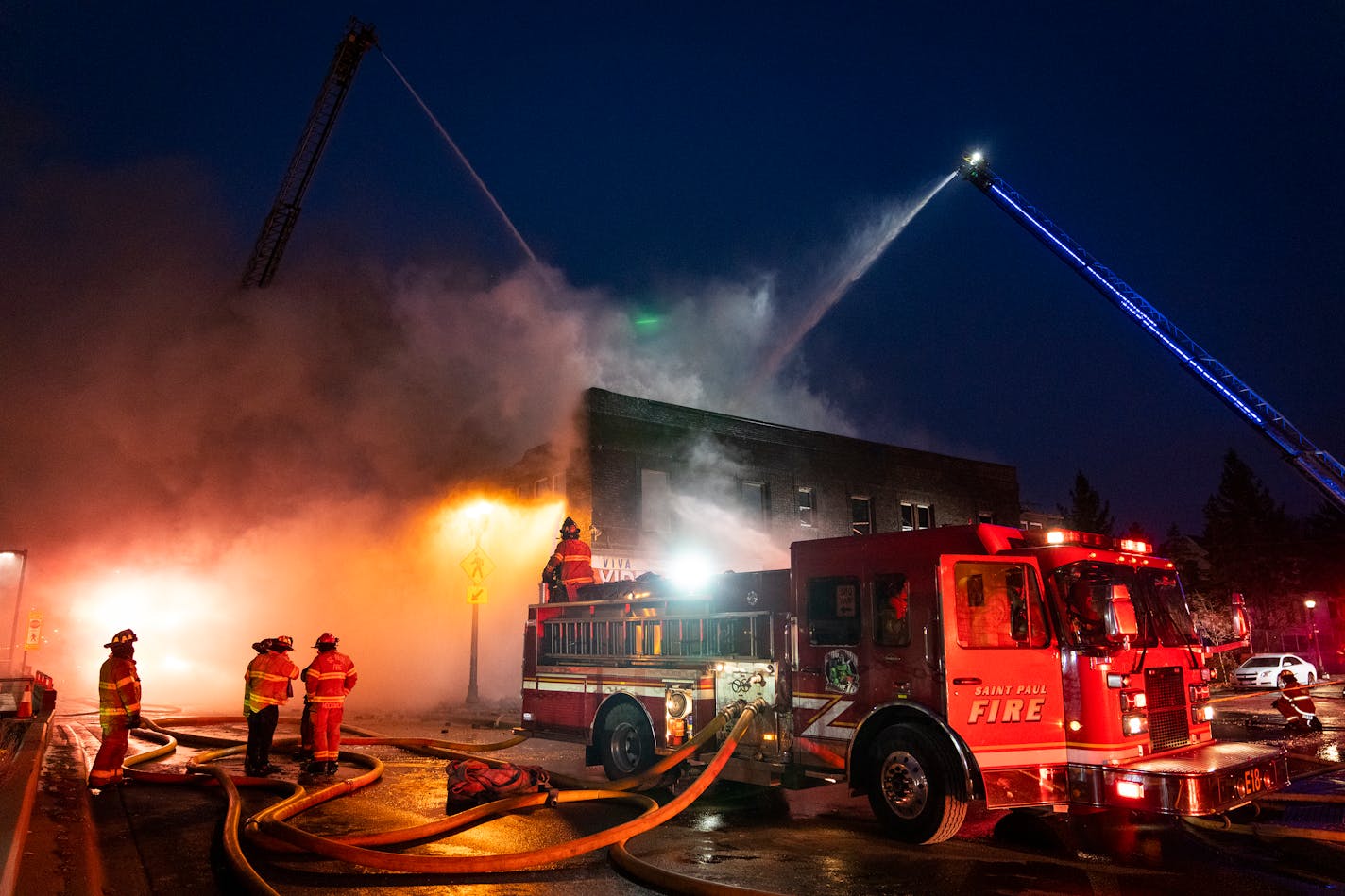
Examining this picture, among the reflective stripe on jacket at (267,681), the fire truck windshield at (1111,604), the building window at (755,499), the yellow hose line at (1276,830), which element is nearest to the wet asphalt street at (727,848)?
the yellow hose line at (1276,830)

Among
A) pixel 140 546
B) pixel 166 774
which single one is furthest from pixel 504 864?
pixel 140 546

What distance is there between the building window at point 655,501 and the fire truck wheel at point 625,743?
11.1m

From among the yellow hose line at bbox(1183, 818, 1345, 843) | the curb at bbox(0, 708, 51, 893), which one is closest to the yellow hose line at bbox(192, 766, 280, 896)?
the curb at bbox(0, 708, 51, 893)

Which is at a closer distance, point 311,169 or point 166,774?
point 166,774

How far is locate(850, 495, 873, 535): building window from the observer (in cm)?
2478

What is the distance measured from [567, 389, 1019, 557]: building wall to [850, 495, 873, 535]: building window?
115mm

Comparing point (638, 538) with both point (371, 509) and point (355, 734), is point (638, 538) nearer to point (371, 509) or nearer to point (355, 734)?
point (371, 509)

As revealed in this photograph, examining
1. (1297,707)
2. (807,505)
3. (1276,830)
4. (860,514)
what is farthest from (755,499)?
(1276,830)

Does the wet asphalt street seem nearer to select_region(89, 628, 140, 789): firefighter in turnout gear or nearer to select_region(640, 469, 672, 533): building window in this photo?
select_region(89, 628, 140, 789): firefighter in turnout gear

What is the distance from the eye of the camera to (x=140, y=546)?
22.6m

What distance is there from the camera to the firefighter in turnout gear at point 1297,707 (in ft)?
32.5

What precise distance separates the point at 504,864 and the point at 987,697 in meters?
3.33

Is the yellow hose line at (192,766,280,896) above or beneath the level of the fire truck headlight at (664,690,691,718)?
beneath

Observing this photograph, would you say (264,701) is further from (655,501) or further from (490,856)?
(655,501)
